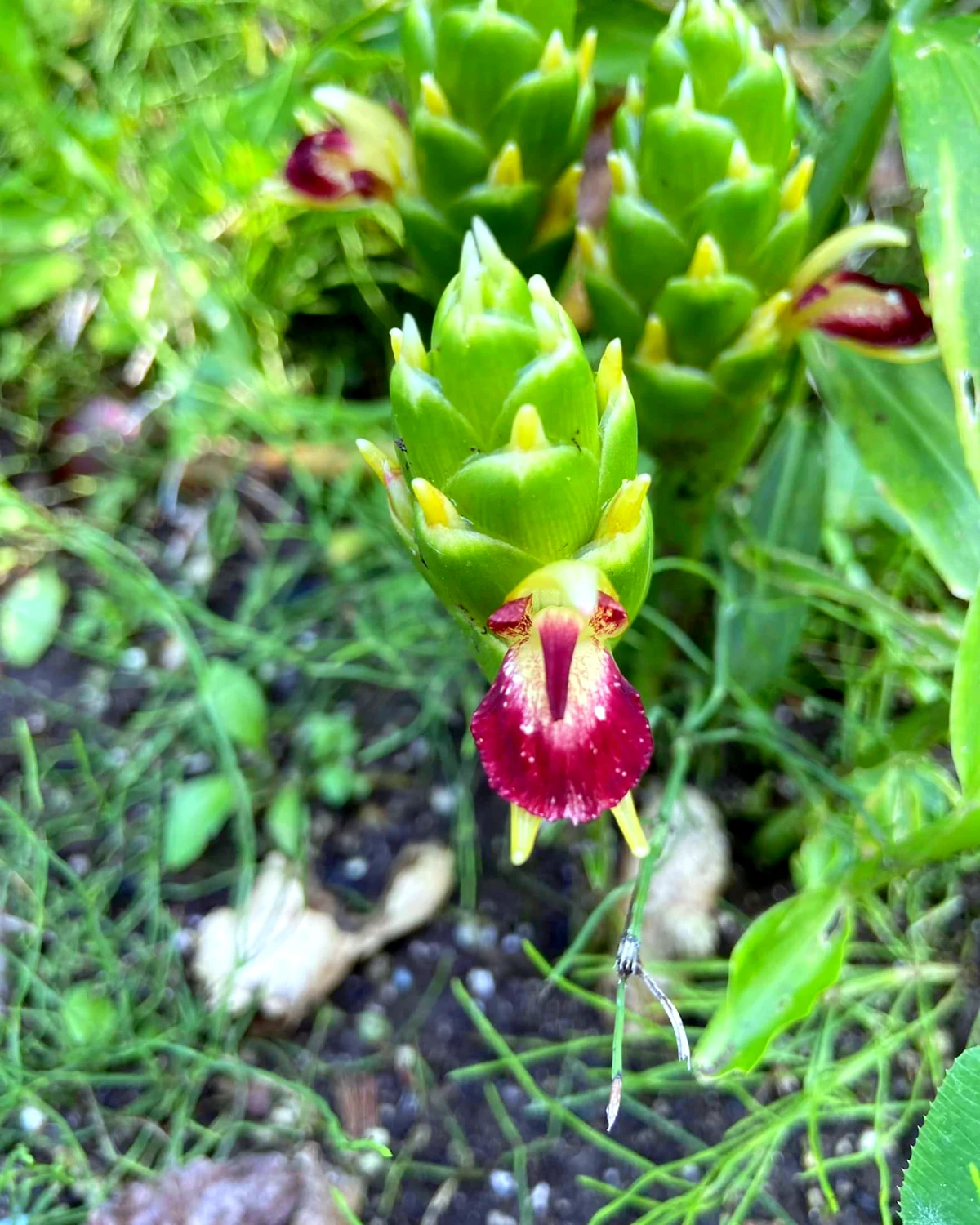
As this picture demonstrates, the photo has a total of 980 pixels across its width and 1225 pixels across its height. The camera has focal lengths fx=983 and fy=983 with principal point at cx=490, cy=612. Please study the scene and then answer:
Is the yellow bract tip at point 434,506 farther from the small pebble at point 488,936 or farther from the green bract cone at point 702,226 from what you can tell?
the small pebble at point 488,936

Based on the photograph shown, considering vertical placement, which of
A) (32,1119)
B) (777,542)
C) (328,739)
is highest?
(777,542)

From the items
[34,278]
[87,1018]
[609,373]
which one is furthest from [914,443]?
[34,278]

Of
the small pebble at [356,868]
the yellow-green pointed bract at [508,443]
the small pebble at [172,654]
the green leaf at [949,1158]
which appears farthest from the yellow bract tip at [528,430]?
the small pebble at [172,654]

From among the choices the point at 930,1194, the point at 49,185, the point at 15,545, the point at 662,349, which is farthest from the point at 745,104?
the point at 49,185

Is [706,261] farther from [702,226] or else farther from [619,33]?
[619,33]

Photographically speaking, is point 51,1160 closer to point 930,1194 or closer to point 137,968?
point 137,968

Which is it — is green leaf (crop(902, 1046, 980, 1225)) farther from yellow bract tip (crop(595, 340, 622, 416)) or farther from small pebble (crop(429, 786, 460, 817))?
small pebble (crop(429, 786, 460, 817))
